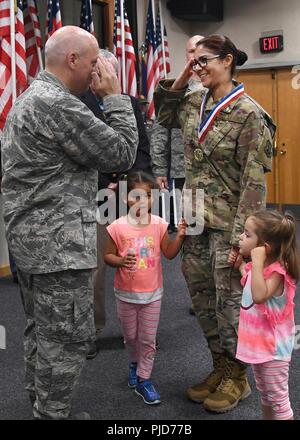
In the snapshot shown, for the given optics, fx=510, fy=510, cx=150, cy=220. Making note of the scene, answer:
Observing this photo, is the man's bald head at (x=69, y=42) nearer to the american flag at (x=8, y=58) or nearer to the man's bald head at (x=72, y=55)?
the man's bald head at (x=72, y=55)

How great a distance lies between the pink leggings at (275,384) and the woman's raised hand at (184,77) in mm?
1187

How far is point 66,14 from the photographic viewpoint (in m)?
5.51

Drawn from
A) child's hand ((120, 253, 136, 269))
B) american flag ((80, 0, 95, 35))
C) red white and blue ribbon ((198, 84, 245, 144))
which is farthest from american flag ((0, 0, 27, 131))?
red white and blue ribbon ((198, 84, 245, 144))

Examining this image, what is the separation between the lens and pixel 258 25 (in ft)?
23.7

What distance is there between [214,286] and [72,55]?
112 centimetres

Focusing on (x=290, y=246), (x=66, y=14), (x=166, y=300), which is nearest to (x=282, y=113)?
(x=66, y=14)

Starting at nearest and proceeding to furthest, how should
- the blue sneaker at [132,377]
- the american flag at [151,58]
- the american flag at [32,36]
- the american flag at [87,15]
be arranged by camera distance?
the blue sneaker at [132,377] → the american flag at [32,36] → the american flag at [87,15] → the american flag at [151,58]

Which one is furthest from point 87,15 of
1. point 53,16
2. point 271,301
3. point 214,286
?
point 271,301

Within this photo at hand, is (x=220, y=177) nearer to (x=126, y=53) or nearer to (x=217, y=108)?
(x=217, y=108)

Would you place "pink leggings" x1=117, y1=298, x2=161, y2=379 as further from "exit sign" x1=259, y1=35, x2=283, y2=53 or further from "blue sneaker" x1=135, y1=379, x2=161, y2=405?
"exit sign" x1=259, y1=35, x2=283, y2=53

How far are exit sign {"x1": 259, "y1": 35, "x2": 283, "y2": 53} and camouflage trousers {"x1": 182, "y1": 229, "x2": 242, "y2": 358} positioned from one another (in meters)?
5.69

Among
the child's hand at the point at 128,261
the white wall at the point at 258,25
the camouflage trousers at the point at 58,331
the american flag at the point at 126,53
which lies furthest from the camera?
the white wall at the point at 258,25

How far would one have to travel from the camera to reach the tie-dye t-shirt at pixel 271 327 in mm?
1626

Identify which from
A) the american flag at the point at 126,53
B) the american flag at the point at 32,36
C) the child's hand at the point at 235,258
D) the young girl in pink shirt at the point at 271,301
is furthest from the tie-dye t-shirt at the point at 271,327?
the american flag at the point at 126,53
